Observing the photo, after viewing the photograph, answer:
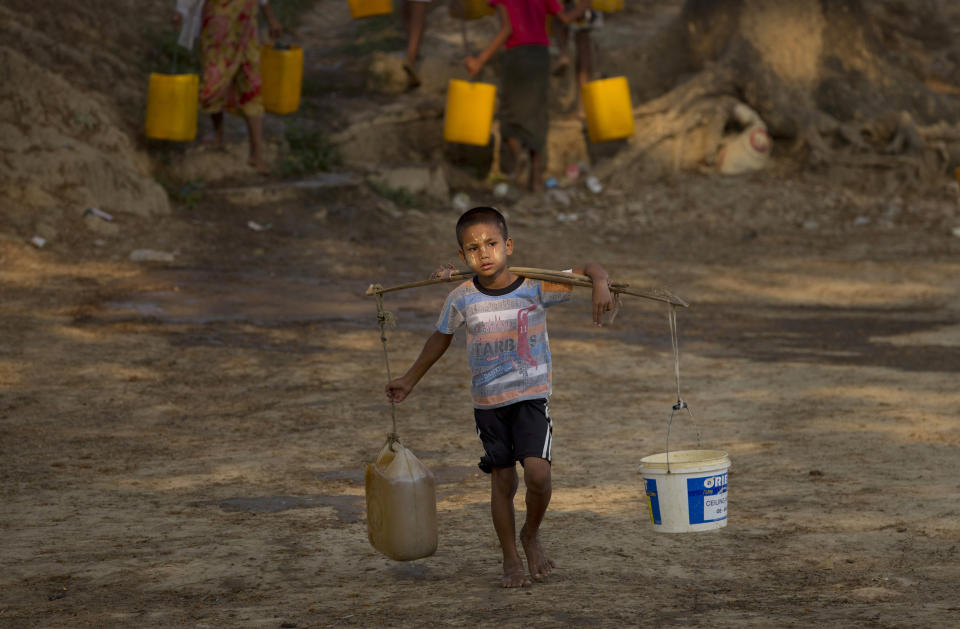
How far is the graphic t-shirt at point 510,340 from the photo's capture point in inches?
142

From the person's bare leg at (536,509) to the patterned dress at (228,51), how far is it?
24.3 feet

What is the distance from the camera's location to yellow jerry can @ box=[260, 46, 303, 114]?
11.0 m

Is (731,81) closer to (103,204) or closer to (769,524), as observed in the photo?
(103,204)

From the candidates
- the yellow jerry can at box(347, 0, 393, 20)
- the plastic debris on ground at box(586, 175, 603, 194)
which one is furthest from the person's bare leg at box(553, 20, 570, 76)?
the yellow jerry can at box(347, 0, 393, 20)

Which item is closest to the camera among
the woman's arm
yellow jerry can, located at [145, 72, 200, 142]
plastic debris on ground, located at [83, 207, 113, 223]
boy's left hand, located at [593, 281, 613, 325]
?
boy's left hand, located at [593, 281, 613, 325]

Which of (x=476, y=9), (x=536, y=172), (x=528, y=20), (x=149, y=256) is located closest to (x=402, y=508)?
(x=149, y=256)

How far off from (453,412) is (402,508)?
2.56 m

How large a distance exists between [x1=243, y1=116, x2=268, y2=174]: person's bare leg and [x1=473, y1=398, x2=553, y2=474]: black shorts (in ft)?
24.8

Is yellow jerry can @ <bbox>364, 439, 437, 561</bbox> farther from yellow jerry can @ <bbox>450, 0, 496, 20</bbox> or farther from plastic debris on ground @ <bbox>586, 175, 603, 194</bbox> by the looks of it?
plastic debris on ground @ <bbox>586, 175, 603, 194</bbox>

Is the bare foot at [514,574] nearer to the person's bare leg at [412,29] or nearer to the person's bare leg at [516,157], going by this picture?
the person's bare leg at [516,157]

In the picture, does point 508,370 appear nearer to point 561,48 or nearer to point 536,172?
point 536,172

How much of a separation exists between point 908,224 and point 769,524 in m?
8.46

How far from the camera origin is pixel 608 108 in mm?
11719

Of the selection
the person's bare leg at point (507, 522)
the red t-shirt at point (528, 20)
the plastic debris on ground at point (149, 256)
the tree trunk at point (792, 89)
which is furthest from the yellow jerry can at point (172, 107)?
the person's bare leg at point (507, 522)
